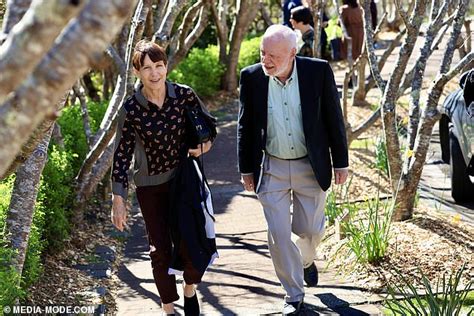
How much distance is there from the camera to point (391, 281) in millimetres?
6289

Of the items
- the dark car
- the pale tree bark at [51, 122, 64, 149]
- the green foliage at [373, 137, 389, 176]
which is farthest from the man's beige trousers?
the green foliage at [373, 137, 389, 176]

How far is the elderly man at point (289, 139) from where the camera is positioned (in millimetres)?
5805

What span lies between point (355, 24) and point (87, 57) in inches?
500

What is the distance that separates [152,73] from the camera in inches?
216

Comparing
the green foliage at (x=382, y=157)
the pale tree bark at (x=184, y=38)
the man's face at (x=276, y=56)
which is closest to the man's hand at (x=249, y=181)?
the man's face at (x=276, y=56)

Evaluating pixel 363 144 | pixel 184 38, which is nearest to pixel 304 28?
pixel 184 38

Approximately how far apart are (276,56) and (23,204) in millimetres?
1758

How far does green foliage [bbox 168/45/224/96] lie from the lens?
15.3 meters

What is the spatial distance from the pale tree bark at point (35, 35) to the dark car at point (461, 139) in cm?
616

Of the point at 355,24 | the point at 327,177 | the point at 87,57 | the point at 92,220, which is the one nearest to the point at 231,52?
the point at 355,24

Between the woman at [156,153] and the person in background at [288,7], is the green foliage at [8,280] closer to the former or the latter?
the woman at [156,153]

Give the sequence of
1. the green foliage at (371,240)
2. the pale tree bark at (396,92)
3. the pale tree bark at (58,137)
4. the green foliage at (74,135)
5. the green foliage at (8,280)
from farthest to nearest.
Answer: the green foliage at (74,135) < the pale tree bark at (58,137) < the pale tree bark at (396,92) < the green foliage at (371,240) < the green foliage at (8,280)

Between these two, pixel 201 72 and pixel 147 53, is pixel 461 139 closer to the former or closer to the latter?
pixel 147 53

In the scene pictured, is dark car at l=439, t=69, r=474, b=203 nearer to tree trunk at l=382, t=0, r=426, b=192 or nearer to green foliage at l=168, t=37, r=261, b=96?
tree trunk at l=382, t=0, r=426, b=192
